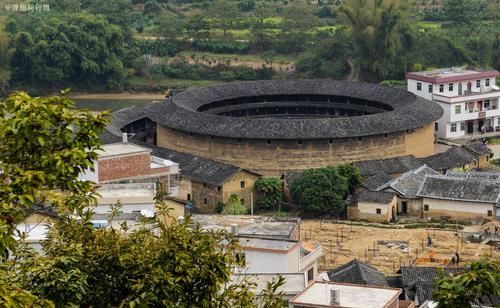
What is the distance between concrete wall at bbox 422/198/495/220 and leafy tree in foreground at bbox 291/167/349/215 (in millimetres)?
3003

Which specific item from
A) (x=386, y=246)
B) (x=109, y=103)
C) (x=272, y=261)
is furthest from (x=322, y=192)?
(x=109, y=103)

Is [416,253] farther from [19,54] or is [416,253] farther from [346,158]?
[19,54]

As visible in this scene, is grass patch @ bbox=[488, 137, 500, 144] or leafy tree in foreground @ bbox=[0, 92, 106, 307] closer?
leafy tree in foreground @ bbox=[0, 92, 106, 307]

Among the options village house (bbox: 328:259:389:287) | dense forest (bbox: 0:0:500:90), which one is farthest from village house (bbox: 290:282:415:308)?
dense forest (bbox: 0:0:500:90)

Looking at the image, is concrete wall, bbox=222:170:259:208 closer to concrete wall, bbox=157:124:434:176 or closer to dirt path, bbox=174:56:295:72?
concrete wall, bbox=157:124:434:176

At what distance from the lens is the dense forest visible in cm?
6581

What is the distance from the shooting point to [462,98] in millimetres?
51469

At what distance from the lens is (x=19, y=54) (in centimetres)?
7100

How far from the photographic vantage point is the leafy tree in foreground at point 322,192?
126 feet

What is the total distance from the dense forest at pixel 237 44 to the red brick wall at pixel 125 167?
1168 inches

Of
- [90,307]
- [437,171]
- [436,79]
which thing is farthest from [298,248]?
[436,79]

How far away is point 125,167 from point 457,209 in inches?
452

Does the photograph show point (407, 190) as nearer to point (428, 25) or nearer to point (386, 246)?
point (386, 246)

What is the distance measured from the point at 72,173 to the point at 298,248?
13811 mm
